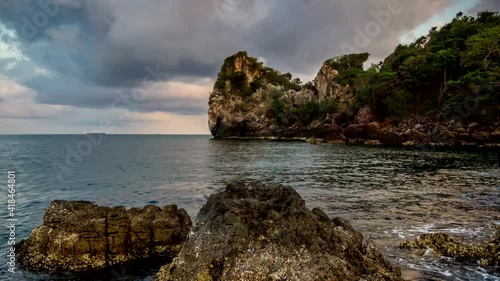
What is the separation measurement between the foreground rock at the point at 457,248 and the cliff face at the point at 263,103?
95366mm

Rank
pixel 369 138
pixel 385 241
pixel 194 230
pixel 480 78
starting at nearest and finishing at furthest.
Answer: pixel 194 230 → pixel 385 241 → pixel 480 78 → pixel 369 138

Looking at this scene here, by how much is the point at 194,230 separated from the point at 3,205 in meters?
21.4

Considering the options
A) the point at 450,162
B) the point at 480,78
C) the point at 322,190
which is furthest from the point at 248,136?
the point at 322,190

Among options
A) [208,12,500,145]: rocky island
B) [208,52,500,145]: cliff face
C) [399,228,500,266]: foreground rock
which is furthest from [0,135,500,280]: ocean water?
[208,52,500,145]: cliff face

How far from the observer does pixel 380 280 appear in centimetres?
820

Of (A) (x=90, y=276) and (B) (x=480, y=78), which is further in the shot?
(B) (x=480, y=78)

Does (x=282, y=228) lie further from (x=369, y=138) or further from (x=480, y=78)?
(x=369, y=138)

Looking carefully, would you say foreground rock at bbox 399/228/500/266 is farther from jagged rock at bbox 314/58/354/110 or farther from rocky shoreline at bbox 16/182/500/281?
jagged rock at bbox 314/58/354/110

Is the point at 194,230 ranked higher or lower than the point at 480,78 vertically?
lower

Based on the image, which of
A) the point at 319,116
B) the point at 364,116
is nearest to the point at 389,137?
the point at 364,116

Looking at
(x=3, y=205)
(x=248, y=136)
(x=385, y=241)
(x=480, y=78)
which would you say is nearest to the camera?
(x=385, y=241)

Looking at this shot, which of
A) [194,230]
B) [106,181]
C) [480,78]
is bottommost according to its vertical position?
[106,181]

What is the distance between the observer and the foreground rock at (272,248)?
8.02 m

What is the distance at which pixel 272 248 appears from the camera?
27.8 ft
